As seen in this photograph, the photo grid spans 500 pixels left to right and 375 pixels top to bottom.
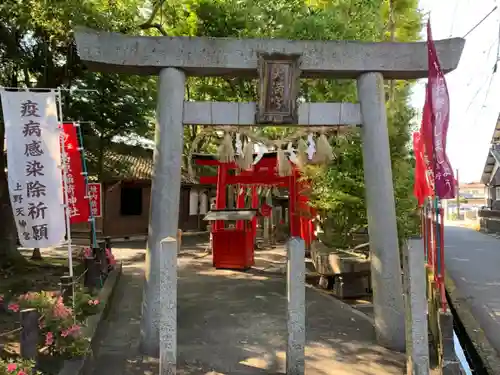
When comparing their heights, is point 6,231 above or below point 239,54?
below

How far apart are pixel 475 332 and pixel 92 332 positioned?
6.27 metres

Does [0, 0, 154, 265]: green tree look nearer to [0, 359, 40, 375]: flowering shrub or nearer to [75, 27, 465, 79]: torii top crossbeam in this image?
[75, 27, 465, 79]: torii top crossbeam

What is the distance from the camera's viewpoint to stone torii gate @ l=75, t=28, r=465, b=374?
6.46m

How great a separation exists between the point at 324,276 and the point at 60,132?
806 cm

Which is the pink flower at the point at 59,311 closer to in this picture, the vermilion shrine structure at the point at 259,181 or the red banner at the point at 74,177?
the red banner at the point at 74,177

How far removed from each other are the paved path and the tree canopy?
2355 millimetres

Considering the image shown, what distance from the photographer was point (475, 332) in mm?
7422

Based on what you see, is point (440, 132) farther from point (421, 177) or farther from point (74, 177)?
point (74, 177)

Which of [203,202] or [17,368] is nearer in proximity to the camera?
[17,368]

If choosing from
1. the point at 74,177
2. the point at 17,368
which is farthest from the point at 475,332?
the point at 74,177

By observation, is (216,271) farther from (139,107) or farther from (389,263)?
(389,263)

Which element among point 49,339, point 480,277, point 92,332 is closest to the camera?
point 49,339

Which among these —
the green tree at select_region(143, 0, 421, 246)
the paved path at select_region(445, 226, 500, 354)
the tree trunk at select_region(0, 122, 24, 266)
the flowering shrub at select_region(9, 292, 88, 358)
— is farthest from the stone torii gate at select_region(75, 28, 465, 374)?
the tree trunk at select_region(0, 122, 24, 266)

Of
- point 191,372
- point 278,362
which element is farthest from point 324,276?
point 191,372
